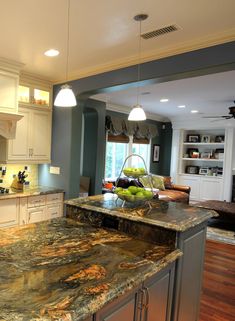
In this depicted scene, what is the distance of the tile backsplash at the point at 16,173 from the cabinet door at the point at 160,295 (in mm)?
3266

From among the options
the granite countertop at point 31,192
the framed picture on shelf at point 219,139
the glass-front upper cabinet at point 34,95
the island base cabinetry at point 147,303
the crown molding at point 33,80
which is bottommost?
the island base cabinetry at point 147,303

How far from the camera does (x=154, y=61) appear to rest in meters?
3.05

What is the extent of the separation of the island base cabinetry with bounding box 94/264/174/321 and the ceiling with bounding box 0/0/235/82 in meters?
2.05

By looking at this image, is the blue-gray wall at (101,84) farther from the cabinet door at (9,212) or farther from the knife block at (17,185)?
the cabinet door at (9,212)

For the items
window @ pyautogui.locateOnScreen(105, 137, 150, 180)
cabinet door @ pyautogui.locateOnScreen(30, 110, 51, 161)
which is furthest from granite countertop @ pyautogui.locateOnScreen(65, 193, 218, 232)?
window @ pyautogui.locateOnScreen(105, 137, 150, 180)

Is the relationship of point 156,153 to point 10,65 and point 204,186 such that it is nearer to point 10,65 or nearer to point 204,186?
point 204,186

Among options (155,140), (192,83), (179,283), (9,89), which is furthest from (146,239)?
(155,140)

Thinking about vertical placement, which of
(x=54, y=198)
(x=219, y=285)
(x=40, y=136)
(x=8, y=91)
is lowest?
(x=219, y=285)

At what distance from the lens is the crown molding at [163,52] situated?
252 cm

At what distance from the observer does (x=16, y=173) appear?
4.25 m

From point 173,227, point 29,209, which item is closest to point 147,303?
point 173,227

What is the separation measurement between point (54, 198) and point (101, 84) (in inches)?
76.1

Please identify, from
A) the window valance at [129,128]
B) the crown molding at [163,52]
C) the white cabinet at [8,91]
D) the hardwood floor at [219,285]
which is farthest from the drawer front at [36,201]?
the window valance at [129,128]

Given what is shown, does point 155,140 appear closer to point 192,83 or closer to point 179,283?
point 192,83
